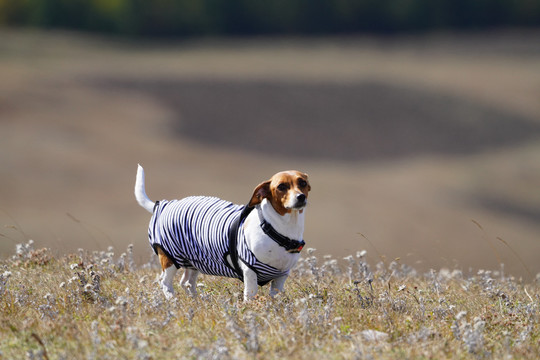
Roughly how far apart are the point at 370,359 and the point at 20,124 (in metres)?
45.9

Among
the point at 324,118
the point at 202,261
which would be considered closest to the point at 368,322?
the point at 202,261

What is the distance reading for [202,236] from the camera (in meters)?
7.39

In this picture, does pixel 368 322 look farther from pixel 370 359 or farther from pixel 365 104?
pixel 365 104

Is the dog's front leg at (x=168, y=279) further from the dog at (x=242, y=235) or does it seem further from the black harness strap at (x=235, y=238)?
the black harness strap at (x=235, y=238)

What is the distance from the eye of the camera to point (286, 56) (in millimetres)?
65062

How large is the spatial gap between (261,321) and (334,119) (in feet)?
167

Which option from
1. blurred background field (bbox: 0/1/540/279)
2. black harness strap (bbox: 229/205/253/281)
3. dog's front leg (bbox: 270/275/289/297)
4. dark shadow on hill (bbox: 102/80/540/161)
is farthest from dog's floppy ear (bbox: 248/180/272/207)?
dark shadow on hill (bbox: 102/80/540/161)

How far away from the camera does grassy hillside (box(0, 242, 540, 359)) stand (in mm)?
5707

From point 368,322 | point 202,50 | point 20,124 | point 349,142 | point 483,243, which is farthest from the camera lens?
point 202,50

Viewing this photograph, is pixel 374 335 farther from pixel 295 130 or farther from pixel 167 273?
pixel 295 130

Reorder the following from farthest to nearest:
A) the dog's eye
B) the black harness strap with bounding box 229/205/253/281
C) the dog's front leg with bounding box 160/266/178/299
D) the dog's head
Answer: the dog's front leg with bounding box 160/266/178/299 → the black harness strap with bounding box 229/205/253/281 → the dog's eye → the dog's head

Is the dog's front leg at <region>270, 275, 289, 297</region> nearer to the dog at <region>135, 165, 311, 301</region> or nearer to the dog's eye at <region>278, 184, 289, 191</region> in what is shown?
the dog at <region>135, 165, 311, 301</region>

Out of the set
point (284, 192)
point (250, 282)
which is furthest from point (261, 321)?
point (284, 192)

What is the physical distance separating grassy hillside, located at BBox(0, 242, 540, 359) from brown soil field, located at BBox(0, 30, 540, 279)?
2290 cm
